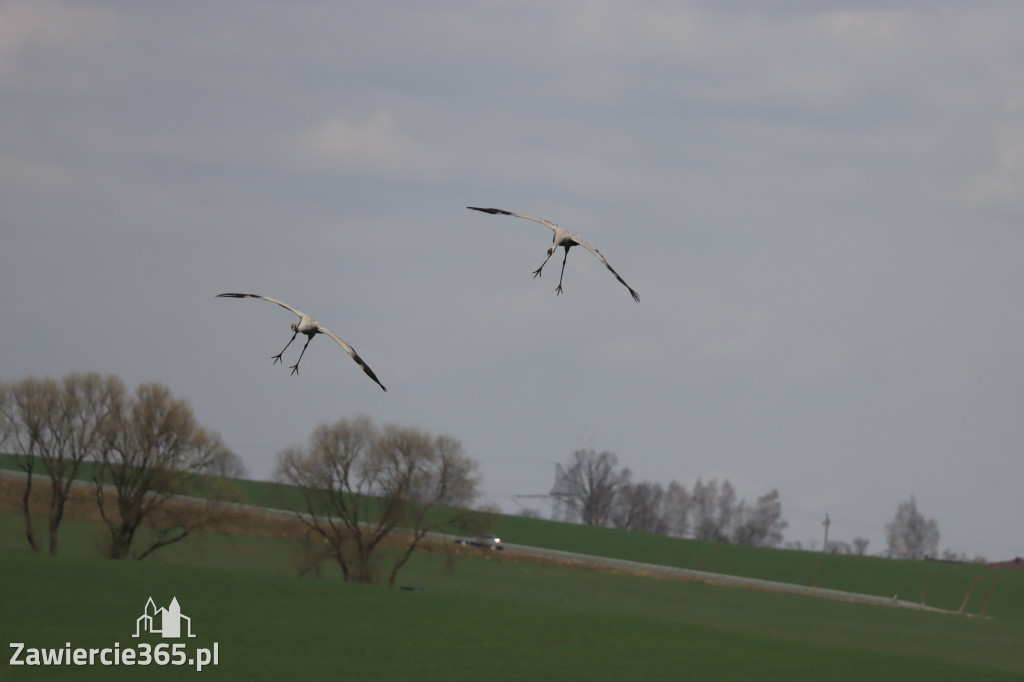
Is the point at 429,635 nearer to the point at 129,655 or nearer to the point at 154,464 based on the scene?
the point at 129,655

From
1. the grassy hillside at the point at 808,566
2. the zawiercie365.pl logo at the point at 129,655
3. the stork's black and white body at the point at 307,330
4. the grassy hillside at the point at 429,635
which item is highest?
the stork's black and white body at the point at 307,330

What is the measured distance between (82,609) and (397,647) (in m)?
15.0

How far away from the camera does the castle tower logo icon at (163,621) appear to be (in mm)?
44125

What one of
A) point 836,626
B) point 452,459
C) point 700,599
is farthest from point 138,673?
point 700,599

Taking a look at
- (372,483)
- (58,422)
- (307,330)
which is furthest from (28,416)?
(307,330)

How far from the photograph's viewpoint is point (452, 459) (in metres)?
66.3

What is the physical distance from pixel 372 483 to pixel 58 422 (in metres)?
22.2

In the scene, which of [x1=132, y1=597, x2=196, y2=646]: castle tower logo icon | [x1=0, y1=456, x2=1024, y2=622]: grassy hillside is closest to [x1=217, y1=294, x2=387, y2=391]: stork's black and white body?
[x1=132, y1=597, x2=196, y2=646]: castle tower logo icon

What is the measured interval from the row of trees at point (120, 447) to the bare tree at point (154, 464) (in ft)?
0.21

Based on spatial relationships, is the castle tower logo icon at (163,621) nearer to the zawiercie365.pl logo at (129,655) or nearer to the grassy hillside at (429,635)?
the zawiercie365.pl logo at (129,655)

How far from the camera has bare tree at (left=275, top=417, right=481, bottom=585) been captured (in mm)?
63750

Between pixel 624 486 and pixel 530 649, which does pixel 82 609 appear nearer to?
pixel 530 649

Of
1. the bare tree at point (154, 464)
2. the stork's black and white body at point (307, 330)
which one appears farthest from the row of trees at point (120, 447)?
the stork's black and white body at point (307, 330)

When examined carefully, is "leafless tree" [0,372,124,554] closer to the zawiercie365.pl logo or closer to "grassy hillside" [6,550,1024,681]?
"grassy hillside" [6,550,1024,681]
